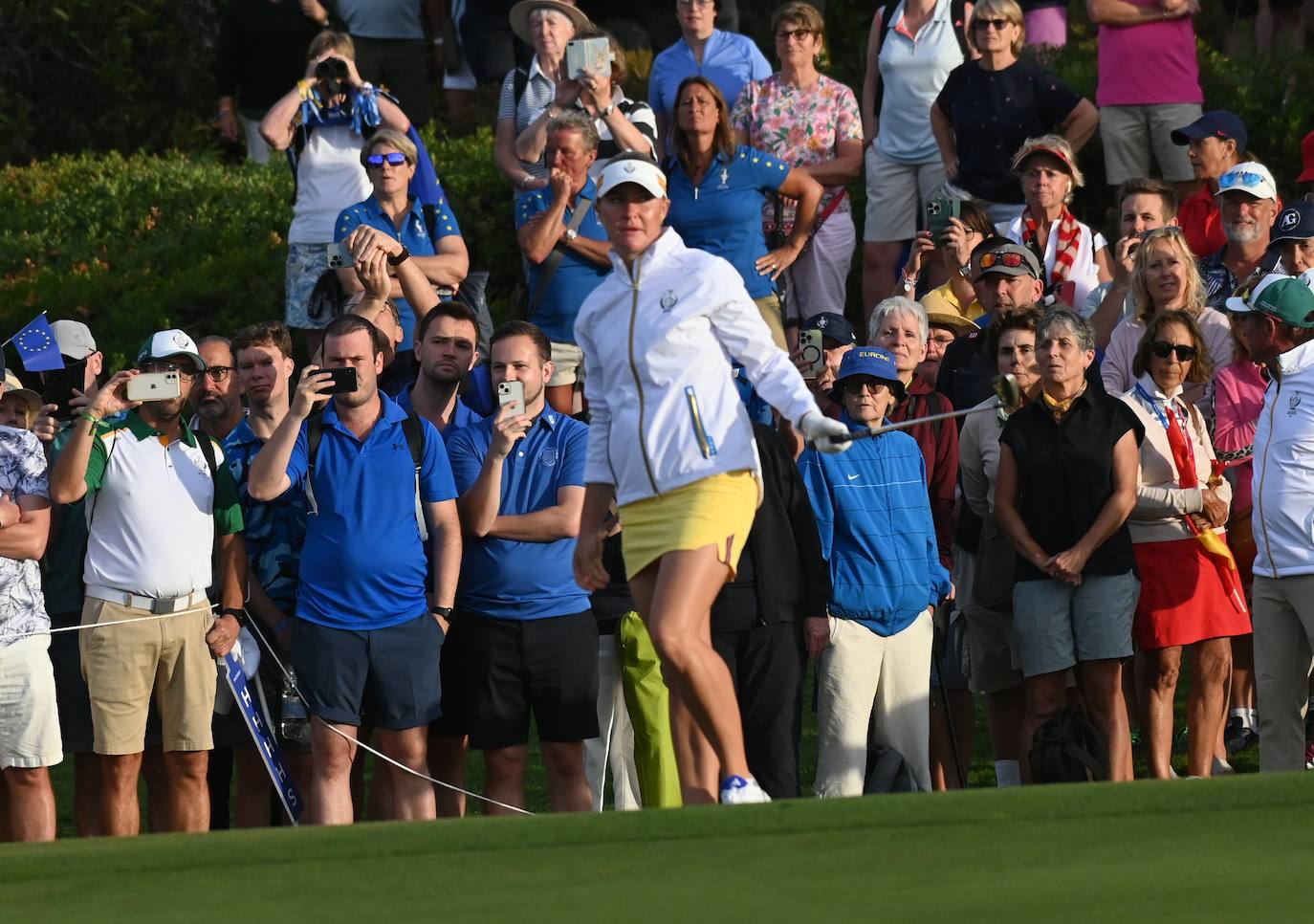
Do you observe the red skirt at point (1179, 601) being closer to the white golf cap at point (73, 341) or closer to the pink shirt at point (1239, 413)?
the pink shirt at point (1239, 413)

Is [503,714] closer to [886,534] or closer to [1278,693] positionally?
[886,534]

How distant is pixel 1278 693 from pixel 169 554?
4206 millimetres

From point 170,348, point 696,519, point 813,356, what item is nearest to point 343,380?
point 170,348

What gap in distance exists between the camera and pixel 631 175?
673 cm

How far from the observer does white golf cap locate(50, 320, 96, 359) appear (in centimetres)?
860

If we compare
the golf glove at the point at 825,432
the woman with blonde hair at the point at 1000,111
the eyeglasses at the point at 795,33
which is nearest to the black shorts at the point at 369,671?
the golf glove at the point at 825,432

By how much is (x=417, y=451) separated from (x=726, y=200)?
→ 11.2ft

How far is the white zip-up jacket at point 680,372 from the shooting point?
6469mm

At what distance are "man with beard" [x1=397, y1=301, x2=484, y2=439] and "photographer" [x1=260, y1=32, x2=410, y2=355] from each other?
9.52 ft

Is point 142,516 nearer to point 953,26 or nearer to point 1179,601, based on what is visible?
point 1179,601

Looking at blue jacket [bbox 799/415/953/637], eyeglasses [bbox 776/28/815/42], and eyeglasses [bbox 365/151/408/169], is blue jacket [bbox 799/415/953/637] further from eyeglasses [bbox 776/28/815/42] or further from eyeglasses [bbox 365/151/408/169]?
eyeglasses [bbox 776/28/815/42]

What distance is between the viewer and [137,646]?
8.00 metres

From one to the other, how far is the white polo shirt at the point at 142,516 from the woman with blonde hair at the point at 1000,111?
510 cm

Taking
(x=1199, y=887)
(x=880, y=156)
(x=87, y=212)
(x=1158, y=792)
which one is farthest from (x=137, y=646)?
(x=87, y=212)
